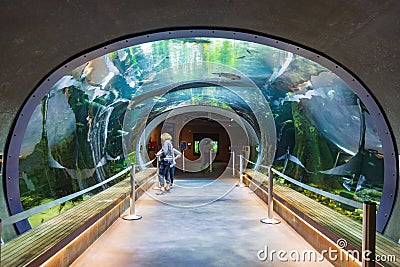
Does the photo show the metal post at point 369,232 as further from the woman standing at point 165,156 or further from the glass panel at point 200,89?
the woman standing at point 165,156

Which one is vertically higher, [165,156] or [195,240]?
[165,156]

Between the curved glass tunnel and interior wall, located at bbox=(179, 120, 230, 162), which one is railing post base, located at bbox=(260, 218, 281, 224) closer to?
the curved glass tunnel

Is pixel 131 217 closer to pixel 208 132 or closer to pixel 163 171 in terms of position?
pixel 163 171

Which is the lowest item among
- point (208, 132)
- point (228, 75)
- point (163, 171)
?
point (163, 171)

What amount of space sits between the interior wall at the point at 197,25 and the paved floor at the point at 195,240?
1.80 metres

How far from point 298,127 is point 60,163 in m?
7.18

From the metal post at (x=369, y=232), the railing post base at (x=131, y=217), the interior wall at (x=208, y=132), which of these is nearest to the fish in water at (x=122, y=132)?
the railing post base at (x=131, y=217)

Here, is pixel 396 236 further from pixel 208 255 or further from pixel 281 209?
pixel 281 209

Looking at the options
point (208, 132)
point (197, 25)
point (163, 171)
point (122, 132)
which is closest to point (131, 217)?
point (163, 171)

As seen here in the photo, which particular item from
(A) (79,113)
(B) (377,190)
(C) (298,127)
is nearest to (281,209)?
(B) (377,190)

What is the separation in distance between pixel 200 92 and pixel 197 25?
9639mm

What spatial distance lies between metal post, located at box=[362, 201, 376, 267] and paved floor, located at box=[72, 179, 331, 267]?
1.68 m

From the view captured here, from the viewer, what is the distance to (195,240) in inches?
224

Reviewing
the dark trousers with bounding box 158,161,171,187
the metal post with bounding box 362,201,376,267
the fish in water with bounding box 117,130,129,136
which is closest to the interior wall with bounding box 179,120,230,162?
the fish in water with bounding box 117,130,129,136
